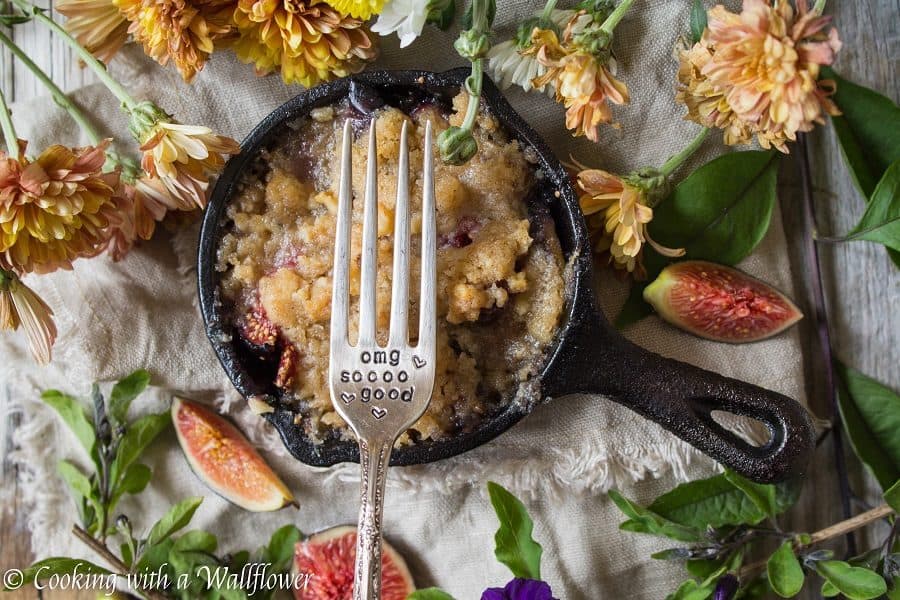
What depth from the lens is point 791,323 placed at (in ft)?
5.70

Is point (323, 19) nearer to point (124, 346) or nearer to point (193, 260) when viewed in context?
point (193, 260)

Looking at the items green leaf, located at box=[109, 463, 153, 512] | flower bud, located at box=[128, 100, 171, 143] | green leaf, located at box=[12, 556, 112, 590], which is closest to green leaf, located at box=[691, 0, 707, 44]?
flower bud, located at box=[128, 100, 171, 143]

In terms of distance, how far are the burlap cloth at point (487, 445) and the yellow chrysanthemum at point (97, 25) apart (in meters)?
0.16

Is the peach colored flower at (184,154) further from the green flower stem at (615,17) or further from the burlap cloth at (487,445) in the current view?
the green flower stem at (615,17)

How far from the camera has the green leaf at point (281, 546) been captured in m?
1.83

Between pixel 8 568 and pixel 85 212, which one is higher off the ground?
pixel 85 212

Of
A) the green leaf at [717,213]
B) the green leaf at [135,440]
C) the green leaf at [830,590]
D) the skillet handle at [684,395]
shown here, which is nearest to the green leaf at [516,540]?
the skillet handle at [684,395]

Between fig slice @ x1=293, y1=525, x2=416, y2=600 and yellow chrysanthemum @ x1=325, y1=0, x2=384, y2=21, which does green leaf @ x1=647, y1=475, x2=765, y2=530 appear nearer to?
fig slice @ x1=293, y1=525, x2=416, y2=600

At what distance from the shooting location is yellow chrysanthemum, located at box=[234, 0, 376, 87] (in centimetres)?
146

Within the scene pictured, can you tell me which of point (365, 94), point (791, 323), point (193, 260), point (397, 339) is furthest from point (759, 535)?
point (193, 260)

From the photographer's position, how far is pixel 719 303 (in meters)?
1.69

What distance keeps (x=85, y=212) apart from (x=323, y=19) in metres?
0.54

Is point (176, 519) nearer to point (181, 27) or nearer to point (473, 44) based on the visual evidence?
point (181, 27)

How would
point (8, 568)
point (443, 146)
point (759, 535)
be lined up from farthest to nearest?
point (8, 568)
point (759, 535)
point (443, 146)
